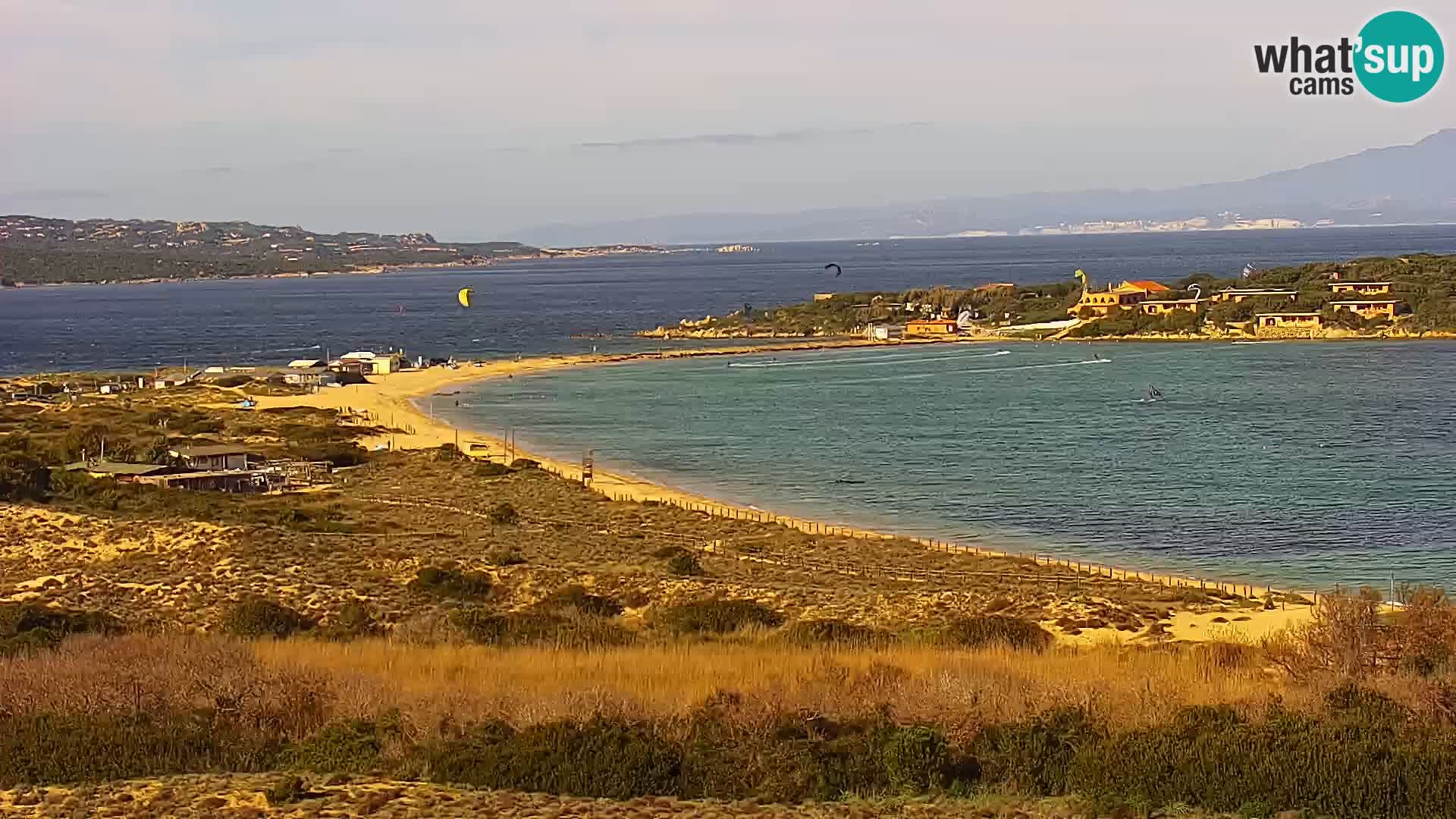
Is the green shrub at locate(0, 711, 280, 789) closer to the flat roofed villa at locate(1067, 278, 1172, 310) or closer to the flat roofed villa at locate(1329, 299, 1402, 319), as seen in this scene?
the flat roofed villa at locate(1329, 299, 1402, 319)

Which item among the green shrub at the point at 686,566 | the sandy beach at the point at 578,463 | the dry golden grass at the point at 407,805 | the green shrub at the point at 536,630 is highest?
the dry golden grass at the point at 407,805

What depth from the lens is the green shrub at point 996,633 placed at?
58.0 feet

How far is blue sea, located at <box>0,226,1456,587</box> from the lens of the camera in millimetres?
29672

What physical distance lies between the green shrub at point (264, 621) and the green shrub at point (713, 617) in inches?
186

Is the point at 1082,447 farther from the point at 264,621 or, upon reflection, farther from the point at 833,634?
the point at 264,621

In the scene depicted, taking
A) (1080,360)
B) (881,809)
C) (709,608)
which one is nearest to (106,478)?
(709,608)

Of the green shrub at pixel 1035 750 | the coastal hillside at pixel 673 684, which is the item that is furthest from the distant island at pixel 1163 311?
the green shrub at pixel 1035 750

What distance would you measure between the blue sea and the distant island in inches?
227

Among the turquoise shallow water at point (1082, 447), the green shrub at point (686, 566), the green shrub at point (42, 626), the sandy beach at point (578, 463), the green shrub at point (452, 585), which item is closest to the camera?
the green shrub at point (42, 626)

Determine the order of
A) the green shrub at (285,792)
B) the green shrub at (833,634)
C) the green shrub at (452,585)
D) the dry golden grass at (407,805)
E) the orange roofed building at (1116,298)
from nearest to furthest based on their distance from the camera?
the dry golden grass at (407,805)
the green shrub at (285,792)
the green shrub at (833,634)
the green shrub at (452,585)
the orange roofed building at (1116,298)

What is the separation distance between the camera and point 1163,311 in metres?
98.8

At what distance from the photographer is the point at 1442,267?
9988 cm

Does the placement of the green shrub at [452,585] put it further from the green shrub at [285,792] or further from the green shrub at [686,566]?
the green shrub at [285,792]

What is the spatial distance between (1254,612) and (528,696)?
43.1ft
